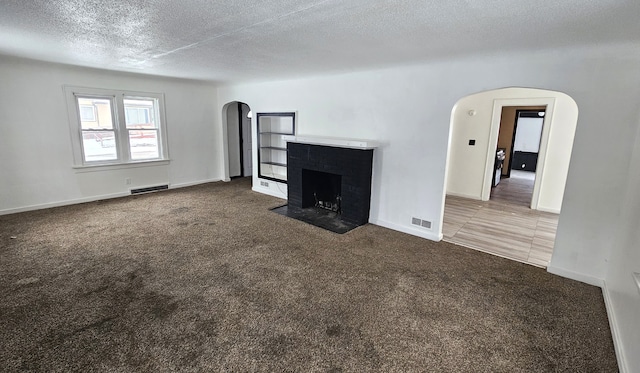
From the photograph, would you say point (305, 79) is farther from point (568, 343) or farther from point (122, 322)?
point (568, 343)

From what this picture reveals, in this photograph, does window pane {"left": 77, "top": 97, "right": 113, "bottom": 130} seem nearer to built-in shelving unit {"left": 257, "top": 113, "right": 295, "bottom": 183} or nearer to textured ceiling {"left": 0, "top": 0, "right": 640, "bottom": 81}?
textured ceiling {"left": 0, "top": 0, "right": 640, "bottom": 81}

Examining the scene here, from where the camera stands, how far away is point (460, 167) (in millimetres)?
6551

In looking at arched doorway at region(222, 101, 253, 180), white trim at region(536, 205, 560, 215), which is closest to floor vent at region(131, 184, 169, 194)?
arched doorway at region(222, 101, 253, 180)

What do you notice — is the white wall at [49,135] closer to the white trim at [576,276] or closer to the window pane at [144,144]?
the window pane at [144,144]

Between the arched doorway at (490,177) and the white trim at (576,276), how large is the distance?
0.63 feet

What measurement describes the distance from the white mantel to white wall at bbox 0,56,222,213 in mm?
2976

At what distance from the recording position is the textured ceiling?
2068 millimetres

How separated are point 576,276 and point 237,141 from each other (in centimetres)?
726

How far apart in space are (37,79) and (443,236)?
6708 millimetres

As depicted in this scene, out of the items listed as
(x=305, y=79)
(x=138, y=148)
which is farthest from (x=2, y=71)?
(x=305, y=79)

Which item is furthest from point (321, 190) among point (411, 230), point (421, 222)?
point (421, 222)

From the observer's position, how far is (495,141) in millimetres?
6062

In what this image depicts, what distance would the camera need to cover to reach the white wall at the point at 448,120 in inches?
111

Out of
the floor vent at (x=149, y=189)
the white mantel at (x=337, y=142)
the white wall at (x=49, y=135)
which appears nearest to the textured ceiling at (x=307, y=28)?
the white wall at (x=49, y=135)
